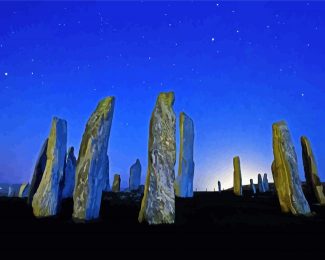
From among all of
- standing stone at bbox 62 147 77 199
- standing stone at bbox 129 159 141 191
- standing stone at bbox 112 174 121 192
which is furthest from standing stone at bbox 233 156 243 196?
standing stone at bbox 62 147 77 199

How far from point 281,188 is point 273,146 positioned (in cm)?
162

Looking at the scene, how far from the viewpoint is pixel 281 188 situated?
10.7 m

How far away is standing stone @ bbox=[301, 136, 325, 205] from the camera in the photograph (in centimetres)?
1448

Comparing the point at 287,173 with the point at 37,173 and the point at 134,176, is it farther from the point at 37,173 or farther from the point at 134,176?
the point at 134,176

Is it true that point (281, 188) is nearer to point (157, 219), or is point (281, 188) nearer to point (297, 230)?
point (297, 230)

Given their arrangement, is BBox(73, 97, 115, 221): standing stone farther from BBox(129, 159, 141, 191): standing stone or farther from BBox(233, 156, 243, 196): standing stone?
BBox(129, 159, 141, 191): standing stone

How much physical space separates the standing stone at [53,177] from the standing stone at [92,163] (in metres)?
1.58

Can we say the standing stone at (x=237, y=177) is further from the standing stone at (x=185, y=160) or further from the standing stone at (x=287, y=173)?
the standing stone at (x=287, y=173)

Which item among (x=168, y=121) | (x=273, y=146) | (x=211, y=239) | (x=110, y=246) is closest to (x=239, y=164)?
(x=273, y=146)

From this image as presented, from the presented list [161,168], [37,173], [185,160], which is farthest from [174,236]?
[185,160]

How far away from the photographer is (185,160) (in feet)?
55.7

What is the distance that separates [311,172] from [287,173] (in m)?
5.57

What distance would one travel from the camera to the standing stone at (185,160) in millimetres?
16797

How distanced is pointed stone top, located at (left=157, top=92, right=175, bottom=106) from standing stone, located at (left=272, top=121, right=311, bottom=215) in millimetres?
4677
